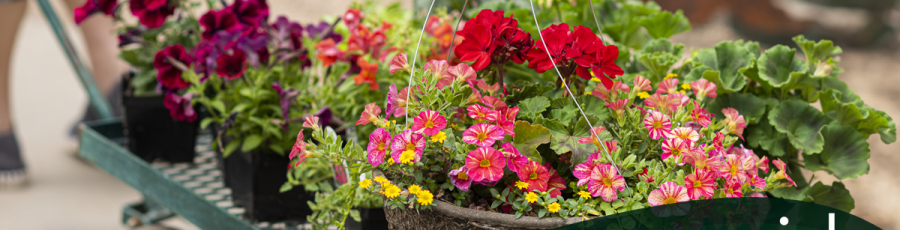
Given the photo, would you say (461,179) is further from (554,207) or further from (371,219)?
(371,219)

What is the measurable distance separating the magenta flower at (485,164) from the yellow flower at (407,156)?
0.05 m

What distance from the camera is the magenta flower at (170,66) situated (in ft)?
3.34

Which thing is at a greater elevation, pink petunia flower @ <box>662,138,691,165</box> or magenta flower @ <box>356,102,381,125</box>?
magenta flower @ <box>356,102,381,125</box>

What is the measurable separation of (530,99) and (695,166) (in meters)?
0.18

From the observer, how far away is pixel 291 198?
3.22 feet

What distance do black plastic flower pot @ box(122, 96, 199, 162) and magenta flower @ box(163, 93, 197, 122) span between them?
206 mm

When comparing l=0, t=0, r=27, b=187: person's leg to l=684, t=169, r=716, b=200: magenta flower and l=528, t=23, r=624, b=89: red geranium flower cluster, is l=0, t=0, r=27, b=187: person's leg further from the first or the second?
l=684, t=169, r=716, b=200: magenta flower

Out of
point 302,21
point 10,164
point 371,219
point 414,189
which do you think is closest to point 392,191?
point 414,189

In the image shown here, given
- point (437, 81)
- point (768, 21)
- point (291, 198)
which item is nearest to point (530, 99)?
point (437, 81)

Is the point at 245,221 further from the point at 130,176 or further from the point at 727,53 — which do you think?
the point at 727,53

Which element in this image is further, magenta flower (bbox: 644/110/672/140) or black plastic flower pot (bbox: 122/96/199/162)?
black plastic flower pot (bbox: 122/96/199/162)

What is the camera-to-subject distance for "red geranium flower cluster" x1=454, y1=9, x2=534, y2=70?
59 centimetres

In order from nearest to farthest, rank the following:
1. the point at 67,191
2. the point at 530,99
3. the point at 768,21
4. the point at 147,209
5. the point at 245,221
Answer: the point at 530,99
the point at 245,221
the point at 147,209
the point at 67,191
the point at 768,21

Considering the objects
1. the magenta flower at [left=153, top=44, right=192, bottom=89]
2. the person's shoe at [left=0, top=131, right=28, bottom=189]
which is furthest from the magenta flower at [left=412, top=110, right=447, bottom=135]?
the person's shoe at [left=0, top=131, right=28, bottom=189]
